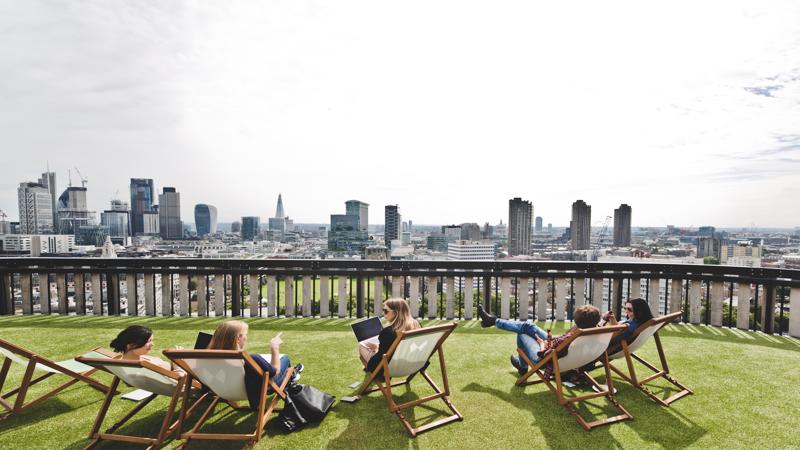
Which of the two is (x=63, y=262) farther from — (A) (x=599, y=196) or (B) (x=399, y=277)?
(A) (x=599, y=196)

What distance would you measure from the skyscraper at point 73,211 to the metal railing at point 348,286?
109m

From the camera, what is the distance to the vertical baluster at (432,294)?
7.38 metres

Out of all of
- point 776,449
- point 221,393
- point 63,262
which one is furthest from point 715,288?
point 63,262

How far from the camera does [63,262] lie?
297 inches

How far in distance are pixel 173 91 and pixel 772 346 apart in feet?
46.6

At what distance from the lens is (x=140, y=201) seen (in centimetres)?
15250

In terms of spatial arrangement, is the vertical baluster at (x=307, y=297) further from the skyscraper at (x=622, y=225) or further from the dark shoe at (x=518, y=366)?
the skyscraper at (x=622, y=225)

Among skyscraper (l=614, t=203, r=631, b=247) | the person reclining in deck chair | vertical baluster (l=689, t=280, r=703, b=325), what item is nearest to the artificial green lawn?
the person reclining in deck chair

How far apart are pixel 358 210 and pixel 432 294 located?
377 feet

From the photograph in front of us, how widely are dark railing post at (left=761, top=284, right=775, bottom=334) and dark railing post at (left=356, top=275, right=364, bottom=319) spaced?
727 centimetres

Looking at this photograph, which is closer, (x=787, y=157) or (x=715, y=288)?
(x=715, y=288)

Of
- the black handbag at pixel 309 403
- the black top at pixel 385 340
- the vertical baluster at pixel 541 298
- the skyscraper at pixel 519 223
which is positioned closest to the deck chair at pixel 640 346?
the black top at pixel 385 340

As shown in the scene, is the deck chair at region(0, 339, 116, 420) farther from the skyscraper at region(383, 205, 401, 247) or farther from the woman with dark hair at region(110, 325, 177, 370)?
the skyscraper at region(383, 205, 401, 247)

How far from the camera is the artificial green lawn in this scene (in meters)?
3.21
